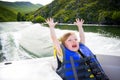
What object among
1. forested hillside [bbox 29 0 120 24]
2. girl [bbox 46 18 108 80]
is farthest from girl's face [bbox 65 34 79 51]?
forested hillside [bbox 29 0 120 24]

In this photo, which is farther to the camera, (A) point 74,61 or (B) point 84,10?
(B) point 84,10

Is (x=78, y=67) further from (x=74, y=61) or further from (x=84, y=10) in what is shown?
(x=84, y=10)

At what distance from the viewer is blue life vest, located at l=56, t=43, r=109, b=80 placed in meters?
2.07

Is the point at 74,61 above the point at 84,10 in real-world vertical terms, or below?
above

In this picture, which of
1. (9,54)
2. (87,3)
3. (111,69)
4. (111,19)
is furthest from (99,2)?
(111,69)

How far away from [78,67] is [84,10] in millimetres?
55946

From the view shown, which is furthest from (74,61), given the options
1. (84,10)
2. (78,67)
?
(84,10)

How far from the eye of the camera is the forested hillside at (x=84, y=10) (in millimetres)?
51522

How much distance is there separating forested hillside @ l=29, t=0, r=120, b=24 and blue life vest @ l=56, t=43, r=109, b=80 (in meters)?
45.6

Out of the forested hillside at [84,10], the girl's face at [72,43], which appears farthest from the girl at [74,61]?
the forested hillside at [84,10]

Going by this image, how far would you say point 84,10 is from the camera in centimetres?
5741

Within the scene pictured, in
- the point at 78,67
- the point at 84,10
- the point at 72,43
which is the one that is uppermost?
the point at 72,43

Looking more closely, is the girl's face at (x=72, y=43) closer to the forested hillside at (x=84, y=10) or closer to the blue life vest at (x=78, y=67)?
the blue life vest at (x=78, y=67)

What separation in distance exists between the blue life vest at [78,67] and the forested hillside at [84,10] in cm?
4556
